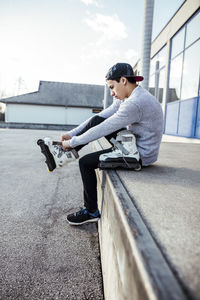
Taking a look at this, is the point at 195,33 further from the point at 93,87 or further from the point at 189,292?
the point at 93,87

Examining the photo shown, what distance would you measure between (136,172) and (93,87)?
34.6 meters

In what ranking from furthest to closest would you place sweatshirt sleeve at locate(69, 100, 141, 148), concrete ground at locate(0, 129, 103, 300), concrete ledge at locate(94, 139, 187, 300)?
sweatshirt sleeve at locate(69, 100, 141, 148), concrete ground at locate(0, 129, 103, 300), concrete ledge at locate(94, 139, 187, 300)

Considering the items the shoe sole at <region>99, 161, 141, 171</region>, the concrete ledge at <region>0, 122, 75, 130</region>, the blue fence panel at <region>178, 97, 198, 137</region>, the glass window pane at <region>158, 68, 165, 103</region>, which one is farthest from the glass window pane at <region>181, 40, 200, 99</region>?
the concrete ledge at <region>0, 122, 75, 130</region>

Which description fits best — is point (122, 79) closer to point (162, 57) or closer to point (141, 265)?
point (141, 265)

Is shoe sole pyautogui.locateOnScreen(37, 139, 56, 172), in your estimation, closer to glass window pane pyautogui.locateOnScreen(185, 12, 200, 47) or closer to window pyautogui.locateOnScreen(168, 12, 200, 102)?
window pyautogui.locateOnScreen(168, 12, 200, 102)

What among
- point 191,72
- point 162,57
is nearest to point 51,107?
point 162,57

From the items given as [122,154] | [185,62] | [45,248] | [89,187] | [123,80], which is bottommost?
[45,248]

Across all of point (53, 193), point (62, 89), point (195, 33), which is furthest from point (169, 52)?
point (62, 89)

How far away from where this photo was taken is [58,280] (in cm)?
156

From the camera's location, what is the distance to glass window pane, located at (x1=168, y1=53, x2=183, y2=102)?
9711 mm

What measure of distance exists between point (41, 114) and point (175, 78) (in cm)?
2321

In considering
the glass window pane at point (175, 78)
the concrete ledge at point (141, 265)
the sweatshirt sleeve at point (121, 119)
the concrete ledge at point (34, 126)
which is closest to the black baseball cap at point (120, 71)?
the sweatshirt sleeve at point (121, 119)

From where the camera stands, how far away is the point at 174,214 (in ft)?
4.04

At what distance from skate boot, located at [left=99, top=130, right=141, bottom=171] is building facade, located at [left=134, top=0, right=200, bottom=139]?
6661 mm
